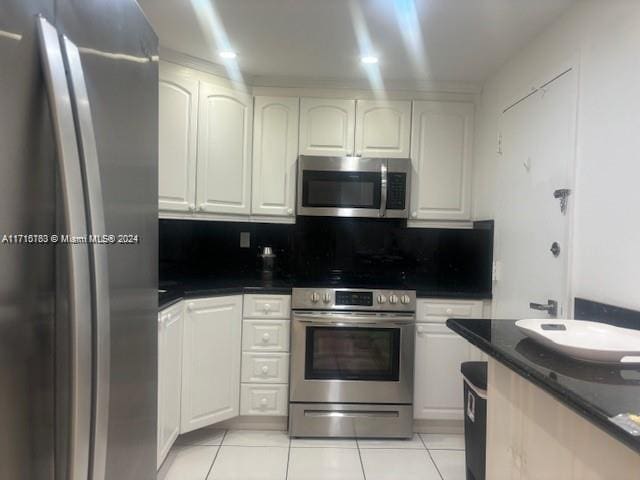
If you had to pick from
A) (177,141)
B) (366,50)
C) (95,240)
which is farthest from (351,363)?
(95,240)

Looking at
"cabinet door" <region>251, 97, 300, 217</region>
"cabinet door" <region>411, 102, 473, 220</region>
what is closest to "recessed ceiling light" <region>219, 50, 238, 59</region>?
"cabinet door" <region>251, 97, 300, 217</region>

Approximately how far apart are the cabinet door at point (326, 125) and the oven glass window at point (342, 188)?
19cm

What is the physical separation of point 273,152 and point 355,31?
965mm

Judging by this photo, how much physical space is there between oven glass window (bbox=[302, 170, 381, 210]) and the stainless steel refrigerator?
1.88m

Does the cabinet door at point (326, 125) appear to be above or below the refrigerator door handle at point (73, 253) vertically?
above

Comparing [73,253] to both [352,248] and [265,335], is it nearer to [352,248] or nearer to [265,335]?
[265,335]

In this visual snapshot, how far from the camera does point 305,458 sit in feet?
7.47

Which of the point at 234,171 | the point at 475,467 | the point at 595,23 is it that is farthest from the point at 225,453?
the point at 595,23

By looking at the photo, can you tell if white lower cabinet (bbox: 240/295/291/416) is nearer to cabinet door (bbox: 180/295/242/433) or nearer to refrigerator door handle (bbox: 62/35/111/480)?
cabinet door (bbox: 180/295/242/433)

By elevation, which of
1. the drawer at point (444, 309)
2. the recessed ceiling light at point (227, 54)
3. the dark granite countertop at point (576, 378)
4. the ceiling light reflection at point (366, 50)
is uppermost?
the recessed ceiling light at point (227, 54)

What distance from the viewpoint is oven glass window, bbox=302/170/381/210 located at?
105 inches

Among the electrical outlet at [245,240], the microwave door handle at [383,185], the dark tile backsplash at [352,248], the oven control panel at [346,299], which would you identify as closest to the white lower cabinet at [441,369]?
the oven control panel at [346,299]

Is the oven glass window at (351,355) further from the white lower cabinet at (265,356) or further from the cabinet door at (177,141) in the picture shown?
the cabinet door at (177,141)

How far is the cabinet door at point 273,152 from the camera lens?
9.00 ft
